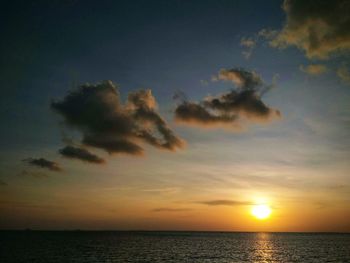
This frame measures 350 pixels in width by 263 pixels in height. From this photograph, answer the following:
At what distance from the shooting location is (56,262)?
74500 mm

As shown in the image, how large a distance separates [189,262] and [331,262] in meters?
35.6

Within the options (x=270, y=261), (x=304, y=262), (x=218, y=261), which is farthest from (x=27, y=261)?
(x=304, y=262)

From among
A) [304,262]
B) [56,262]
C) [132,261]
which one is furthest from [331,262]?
[56,262]

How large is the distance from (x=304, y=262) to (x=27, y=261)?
64.6m

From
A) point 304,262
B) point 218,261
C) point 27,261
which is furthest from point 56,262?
point 304,262

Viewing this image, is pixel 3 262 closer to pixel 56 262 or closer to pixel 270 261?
pixel 56 262

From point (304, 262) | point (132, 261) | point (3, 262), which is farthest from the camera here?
point (304, 262)

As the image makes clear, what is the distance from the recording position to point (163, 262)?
77.9 metres

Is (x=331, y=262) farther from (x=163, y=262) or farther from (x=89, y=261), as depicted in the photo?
(x=89, y=261)

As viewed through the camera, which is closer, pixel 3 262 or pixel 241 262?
pixel 3 262

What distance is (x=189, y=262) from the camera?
7919 centimetres

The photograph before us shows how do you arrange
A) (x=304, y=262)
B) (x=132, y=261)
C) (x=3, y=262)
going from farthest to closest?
1. (x=304, y=262)
2. (x=132, y=261)
3. (x=3, y=262)

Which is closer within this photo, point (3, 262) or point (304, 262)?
point (3, 262)

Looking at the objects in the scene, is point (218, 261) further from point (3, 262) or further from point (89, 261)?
point (3, 262)
